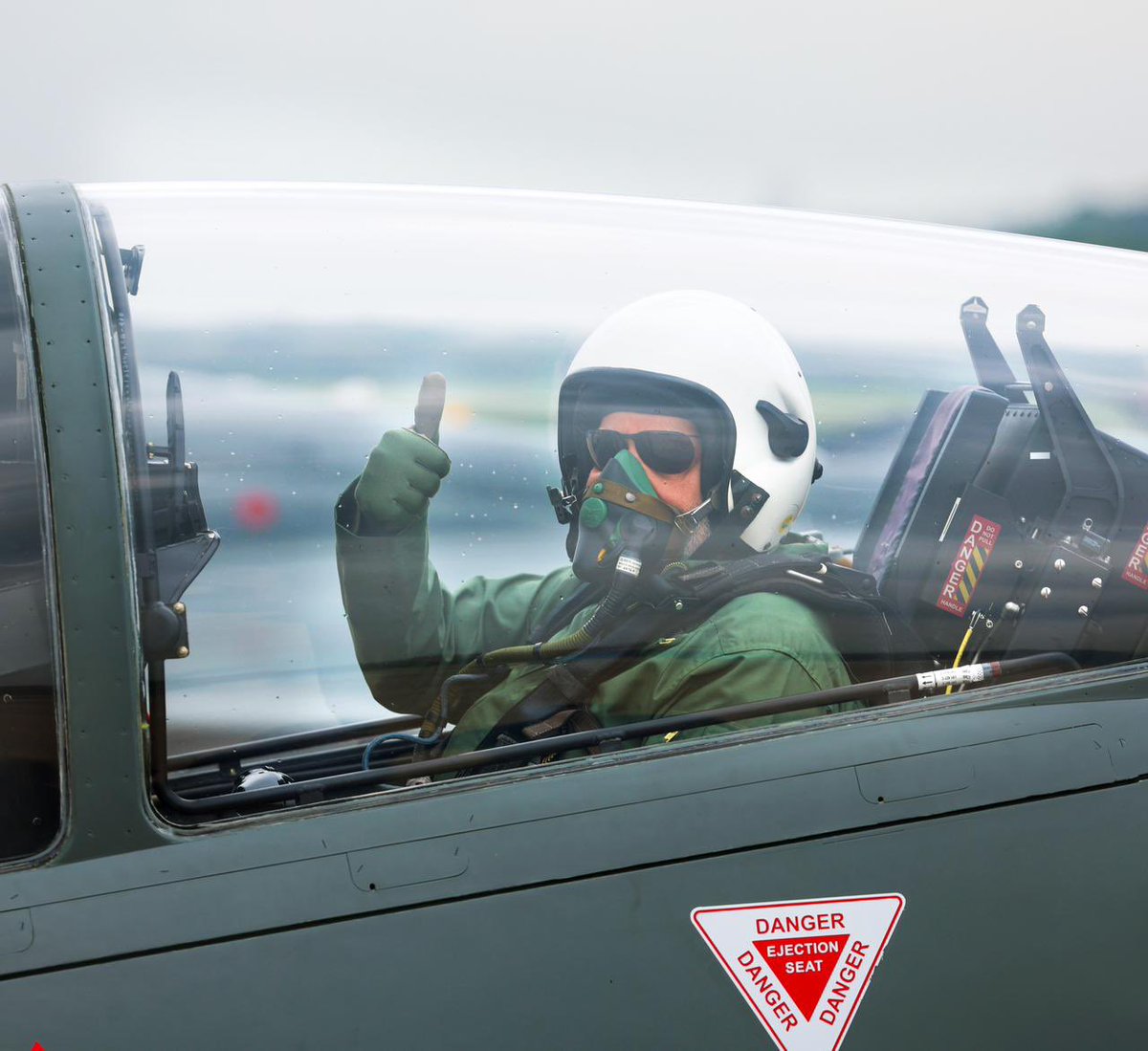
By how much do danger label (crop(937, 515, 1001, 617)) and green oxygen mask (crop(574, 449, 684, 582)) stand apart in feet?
1.17

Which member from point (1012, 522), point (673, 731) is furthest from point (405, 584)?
point (1012, 522)

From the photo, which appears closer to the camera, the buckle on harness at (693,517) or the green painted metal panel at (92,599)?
the green painted metal panel at (92,599)

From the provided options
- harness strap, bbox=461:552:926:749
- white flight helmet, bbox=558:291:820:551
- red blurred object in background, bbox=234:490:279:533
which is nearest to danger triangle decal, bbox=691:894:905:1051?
harness strap, bbox=461:552:926:749

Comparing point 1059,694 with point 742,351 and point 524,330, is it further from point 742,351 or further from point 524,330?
point 524,330

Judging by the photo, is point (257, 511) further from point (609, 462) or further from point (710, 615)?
point (710, 615)

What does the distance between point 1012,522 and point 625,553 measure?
1.70ft

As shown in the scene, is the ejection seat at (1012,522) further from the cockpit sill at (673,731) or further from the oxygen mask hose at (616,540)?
the oxygen mask hose at (616,540)

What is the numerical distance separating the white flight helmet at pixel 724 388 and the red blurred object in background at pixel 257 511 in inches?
16.9

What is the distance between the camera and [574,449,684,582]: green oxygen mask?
1.50m

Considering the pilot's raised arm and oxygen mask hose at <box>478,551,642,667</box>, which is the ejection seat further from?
the pilot's raised arm

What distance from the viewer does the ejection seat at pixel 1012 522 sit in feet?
4.77

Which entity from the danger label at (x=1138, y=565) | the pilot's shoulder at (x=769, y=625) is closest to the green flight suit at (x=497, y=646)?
the pilot's shoulder at (x=769, y=625)

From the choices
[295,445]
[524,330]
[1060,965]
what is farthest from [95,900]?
[1060,965]

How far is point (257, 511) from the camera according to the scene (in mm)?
1415
